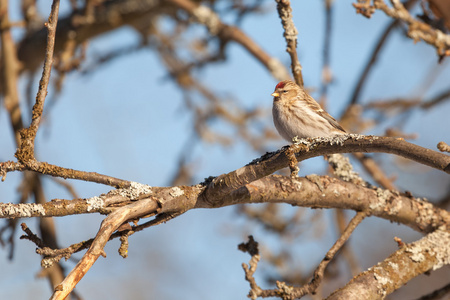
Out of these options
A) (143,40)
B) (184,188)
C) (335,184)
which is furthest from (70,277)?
(143,40)

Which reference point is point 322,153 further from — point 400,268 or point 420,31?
point 420,31

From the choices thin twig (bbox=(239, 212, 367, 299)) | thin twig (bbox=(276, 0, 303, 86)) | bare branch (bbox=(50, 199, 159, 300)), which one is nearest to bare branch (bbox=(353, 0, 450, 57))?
thin twig (bbox=(276, 0, 303, 86))

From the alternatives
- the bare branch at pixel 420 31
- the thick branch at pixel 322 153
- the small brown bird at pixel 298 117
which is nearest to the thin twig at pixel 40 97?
the thick branch at pixel 322 153

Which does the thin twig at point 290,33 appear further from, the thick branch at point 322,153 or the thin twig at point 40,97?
the thin twig at point 40,97

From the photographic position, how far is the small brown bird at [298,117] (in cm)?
265

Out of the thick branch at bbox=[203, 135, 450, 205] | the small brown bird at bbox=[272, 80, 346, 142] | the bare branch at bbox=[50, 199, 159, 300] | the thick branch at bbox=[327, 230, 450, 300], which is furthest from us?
the small brown bird at bbox=[272, 80, 346, 142]

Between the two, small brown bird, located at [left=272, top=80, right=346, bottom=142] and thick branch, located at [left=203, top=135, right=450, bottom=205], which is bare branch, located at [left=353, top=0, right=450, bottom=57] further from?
thick branch, located at [left=203, top=135, right=450, bottom=205]

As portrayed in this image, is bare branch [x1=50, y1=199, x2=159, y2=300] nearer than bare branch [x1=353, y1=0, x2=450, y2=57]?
Yes

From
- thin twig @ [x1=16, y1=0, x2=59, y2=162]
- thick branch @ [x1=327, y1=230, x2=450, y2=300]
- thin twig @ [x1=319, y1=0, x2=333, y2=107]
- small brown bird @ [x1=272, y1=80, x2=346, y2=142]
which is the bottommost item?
thick branch @ [x1=327, y1=230, x2=450, y2=300]

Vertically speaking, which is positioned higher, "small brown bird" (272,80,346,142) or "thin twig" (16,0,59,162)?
"small brown bird" (272,80,346,142)

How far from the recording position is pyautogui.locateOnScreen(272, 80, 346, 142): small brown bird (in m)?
2.65

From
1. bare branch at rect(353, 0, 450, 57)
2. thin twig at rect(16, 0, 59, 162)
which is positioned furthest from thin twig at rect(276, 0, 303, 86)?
thin twig at rect(16, 0, 59, 162)

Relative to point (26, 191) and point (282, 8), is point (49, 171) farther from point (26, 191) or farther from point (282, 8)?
point (282, 8)

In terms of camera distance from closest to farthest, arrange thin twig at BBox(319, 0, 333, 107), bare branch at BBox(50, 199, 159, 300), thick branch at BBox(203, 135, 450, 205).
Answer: bare branch at BBox(50, 199, 159, 300)
thick branch at BBox(203, 135, 450, 205)
thin twig at BBox(319, 0, 333, 107)
